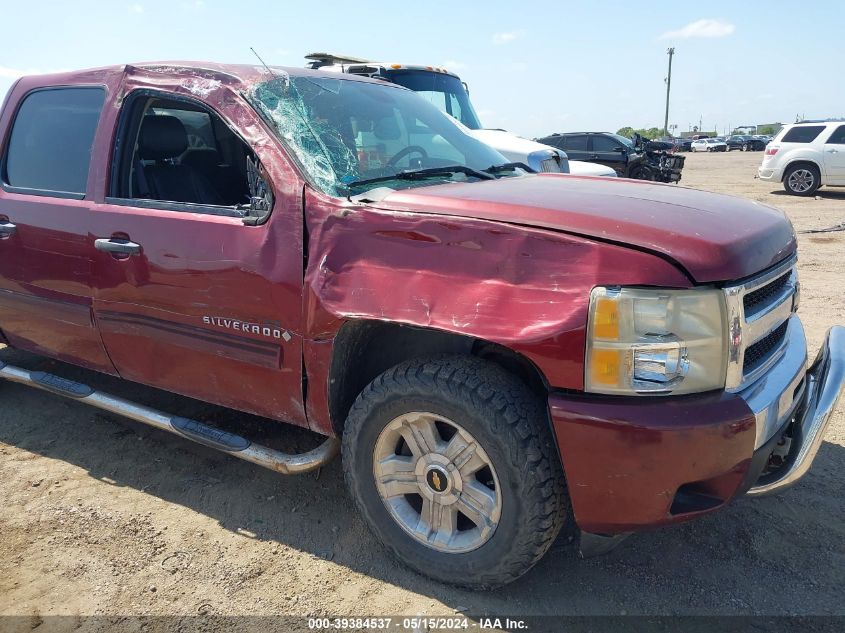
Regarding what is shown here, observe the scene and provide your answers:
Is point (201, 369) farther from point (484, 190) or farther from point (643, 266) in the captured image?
point (643, 266)

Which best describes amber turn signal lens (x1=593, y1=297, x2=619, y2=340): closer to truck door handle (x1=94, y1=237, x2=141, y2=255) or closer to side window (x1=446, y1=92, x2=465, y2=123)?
truck door handle (x1=94, y1=237, x2=141, y2=255)

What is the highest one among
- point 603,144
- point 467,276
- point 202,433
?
point 603,144

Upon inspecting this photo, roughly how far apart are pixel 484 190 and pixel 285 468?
1.42m

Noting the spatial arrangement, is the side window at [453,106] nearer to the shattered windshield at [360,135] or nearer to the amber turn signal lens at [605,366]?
the shattered windshield at [360,135]

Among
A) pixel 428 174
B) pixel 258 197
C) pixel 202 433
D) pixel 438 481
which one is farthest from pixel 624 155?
pixel 438 481

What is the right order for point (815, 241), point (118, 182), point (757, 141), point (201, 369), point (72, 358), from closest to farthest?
point (201, 369) < point (118, 182) < point (72, 358) < point (815, 241) < point (757, 141)

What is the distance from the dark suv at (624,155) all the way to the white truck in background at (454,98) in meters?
9.56

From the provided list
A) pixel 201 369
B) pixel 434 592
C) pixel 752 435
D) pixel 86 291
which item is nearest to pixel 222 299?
pixel 201 369

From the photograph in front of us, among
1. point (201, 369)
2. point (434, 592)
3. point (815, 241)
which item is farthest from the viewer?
point (815, 241)

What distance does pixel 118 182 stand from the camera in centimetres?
313

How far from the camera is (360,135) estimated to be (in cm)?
294

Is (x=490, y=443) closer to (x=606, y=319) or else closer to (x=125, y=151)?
(x=606, y=319)

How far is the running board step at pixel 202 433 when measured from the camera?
2.69m

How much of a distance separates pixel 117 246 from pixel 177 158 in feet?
2.33
